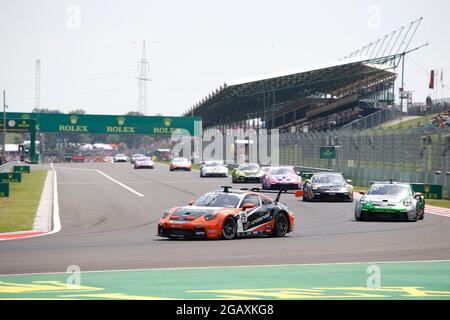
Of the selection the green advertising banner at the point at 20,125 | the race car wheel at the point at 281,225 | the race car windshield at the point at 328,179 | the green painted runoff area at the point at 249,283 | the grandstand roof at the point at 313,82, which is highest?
the grandstand roof at the point at 313,82

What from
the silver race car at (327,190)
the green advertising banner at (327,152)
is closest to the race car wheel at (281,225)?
the silver race car at (327,190)

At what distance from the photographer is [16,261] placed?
53.1 ft

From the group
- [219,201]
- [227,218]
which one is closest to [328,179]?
[219,201]

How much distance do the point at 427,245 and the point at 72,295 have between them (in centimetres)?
994

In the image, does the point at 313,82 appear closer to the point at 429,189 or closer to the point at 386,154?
the point at 386,154

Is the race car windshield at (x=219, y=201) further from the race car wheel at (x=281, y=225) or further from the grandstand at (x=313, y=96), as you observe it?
the grandstand at (x=313, y=96)

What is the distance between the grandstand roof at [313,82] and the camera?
77.8 m

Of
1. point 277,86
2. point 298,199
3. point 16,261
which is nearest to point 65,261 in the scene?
point 16,261

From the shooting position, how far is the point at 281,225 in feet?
72.7

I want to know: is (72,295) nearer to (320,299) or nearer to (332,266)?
(320,299)

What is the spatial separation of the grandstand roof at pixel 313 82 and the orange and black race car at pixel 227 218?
5435 centimetres

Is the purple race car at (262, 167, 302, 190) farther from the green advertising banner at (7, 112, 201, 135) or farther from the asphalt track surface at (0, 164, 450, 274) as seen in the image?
the green advertising banner at (7, 112, 201, 135)

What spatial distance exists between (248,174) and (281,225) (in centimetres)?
2949

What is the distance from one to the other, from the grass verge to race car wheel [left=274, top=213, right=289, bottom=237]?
638cm
